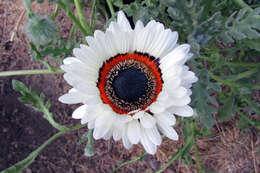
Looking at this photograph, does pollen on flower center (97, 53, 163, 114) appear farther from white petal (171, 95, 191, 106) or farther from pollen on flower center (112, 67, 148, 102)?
white petal (171, 95, 191, 106)

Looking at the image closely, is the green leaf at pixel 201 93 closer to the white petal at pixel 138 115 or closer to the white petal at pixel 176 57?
the white petal at pixel 176 57

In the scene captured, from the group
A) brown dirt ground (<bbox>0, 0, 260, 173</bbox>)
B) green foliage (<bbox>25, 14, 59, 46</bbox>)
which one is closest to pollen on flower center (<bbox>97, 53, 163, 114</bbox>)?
green foliage (<bbox>25, 14, 59, 46</bbox>)

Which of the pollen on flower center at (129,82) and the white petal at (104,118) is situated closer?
the white petal at (104,118)

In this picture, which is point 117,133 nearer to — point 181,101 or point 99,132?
point 99,132

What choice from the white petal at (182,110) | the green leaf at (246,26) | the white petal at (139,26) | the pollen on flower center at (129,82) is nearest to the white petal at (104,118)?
the pollen on flower center at (129,82)

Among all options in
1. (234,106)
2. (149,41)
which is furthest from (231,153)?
(149,41)

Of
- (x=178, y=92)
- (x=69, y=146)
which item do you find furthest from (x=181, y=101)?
(x=69, y=146)
